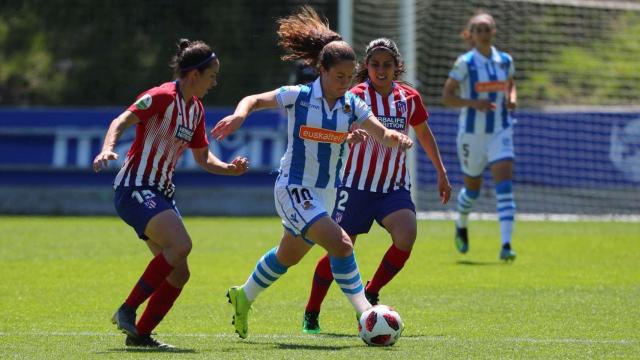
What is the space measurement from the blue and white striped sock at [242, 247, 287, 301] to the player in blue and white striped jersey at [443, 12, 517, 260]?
5.84 m

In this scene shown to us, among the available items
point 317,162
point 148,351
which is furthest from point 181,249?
point 317,162

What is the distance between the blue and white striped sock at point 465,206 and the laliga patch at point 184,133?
248 inches

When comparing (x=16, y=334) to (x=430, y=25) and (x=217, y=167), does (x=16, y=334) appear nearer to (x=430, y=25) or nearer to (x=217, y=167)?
(x=217, y=167)

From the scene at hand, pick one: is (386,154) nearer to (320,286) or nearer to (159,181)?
(320,286)

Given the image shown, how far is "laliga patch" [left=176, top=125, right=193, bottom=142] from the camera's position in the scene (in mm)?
8031

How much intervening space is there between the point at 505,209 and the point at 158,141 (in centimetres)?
637

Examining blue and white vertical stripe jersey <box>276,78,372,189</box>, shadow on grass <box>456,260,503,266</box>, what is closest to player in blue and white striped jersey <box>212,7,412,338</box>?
blue and white vertical stripe jersey <box>276,78,372,189</box>

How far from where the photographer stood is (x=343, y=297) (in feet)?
34.9

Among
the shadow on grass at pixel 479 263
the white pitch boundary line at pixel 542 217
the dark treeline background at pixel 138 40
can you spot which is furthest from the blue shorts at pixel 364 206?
the dark treeline background at pixel 138 40

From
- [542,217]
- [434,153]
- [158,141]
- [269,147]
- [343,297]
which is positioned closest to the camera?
[158,141]

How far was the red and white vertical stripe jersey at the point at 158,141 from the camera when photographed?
7.90 m

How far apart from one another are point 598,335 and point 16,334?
3.71 meters

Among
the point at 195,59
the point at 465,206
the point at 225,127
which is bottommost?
the point at 465,206

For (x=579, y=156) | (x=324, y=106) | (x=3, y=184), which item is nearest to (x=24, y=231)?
(x=3, y=184)
